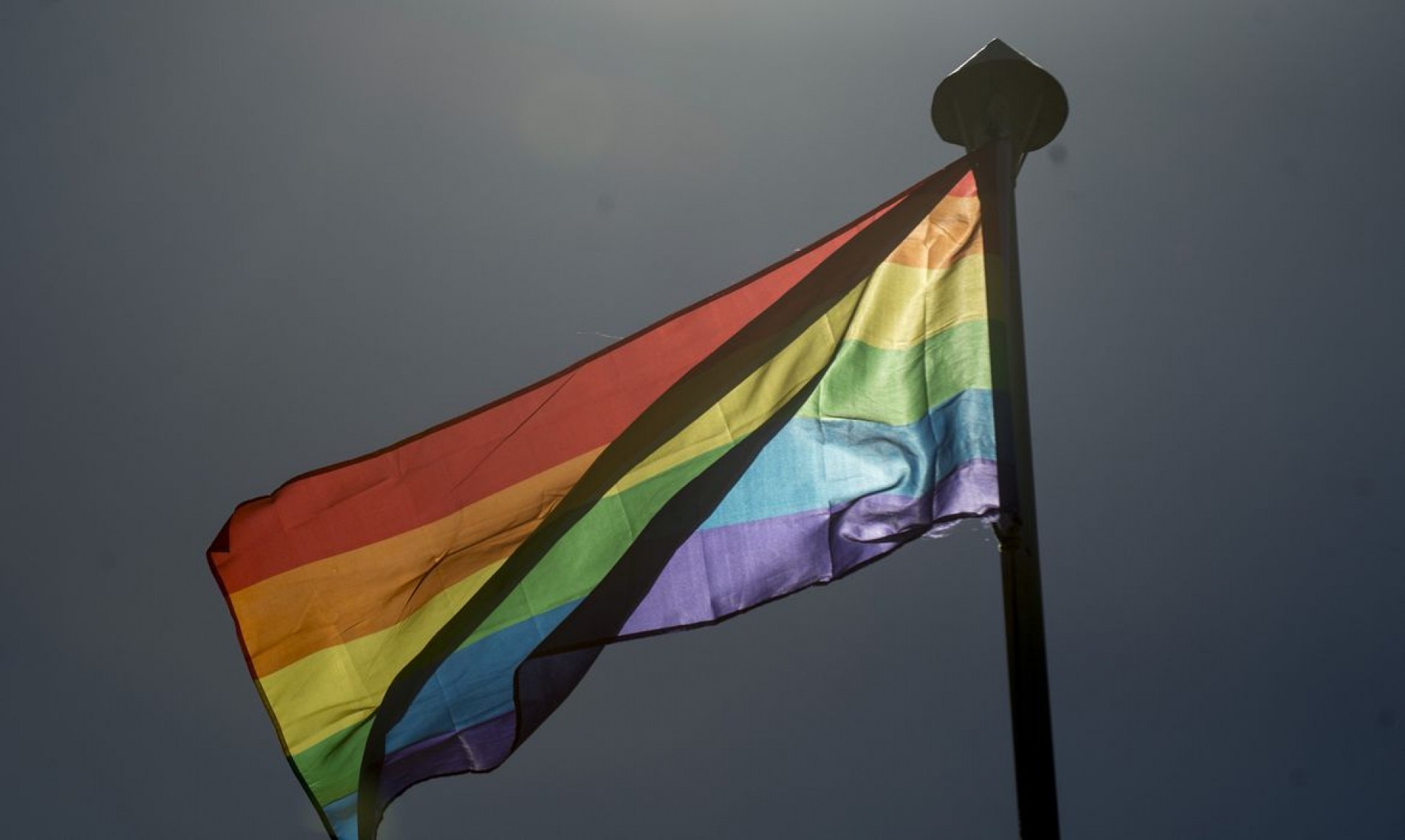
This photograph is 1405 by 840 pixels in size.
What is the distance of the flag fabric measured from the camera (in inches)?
288

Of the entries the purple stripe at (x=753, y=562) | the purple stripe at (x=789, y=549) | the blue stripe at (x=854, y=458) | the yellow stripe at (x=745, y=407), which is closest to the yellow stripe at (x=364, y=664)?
the yellow stripe at (x=745, y=407)

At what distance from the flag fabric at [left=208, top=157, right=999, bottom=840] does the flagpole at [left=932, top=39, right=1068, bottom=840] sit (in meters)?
0.26

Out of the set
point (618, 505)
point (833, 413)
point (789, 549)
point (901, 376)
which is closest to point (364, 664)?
point (618, 505)

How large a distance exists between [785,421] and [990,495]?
104 centimetres

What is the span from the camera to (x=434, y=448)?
786 cm

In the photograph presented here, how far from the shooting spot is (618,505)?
24.7 ft

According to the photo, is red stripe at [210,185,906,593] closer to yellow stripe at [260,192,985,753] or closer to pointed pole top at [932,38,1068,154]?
yellow stripe at [260,192,985,753]

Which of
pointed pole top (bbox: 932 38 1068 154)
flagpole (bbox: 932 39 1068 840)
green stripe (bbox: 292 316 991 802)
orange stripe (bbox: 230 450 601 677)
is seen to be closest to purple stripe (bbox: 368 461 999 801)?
green stripe (bbox: 292 316 991 802)

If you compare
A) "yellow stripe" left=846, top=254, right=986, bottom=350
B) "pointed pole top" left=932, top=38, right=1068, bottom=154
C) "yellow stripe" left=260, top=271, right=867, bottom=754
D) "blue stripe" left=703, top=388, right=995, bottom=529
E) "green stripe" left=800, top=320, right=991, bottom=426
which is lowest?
"yellow stripe" left=260, top=271, right=867, bottom=754

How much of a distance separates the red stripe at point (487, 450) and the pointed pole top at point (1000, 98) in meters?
0.54

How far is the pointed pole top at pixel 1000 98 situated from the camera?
7348 mm

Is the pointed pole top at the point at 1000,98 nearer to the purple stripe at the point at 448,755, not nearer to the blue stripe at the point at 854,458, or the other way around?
the blue stripe at the point at 854,458

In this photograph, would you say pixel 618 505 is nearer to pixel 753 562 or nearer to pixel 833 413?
pixel 753 562

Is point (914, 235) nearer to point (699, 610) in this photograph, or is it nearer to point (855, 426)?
point (855, 426)
